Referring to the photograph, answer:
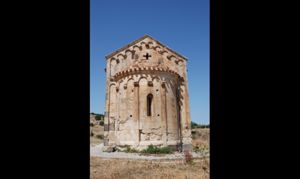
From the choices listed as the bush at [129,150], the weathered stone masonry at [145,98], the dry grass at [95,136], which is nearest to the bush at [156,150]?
the weathered stone masonry at [145,98]

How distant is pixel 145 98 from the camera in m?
16.1

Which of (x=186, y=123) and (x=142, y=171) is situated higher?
(x=186, y=123)

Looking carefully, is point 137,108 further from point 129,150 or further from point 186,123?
point 186,123

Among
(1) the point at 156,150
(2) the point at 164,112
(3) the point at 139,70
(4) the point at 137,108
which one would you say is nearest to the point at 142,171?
(1) the point at 156,150

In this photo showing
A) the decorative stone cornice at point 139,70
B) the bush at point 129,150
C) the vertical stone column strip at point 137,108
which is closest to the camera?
the bush at point 129,150

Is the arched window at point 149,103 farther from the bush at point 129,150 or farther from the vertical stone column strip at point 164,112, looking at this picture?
the bush at point 129,150

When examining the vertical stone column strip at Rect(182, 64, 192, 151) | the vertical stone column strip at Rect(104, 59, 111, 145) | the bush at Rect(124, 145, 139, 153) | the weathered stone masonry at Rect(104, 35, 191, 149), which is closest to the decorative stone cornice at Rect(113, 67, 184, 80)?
the weathered stone masonry at Rect(104, 35, 191, 149)

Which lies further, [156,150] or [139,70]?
[139,70]

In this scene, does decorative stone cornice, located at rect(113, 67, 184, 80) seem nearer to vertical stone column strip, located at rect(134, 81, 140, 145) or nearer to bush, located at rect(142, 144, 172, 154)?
vertical stone column strip, located at rect(134, 81, 140, 145)

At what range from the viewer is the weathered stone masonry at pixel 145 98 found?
15836 mm

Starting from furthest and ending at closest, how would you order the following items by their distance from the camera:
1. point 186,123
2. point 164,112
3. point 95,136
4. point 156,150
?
point 95,136, point 186,123, point 164,112, point 156,150
